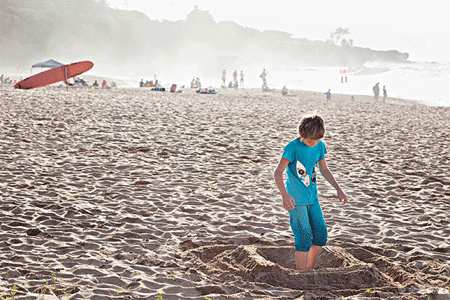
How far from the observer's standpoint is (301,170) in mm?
3797

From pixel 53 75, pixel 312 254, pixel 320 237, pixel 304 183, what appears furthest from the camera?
pixel 53 75

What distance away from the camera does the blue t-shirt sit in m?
3.77

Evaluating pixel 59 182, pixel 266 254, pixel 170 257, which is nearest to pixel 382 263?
pixel 266 254

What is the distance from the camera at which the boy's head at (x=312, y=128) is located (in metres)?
3.67

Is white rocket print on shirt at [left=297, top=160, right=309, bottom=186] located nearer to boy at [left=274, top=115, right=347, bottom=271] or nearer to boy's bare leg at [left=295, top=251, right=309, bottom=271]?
boy at [left=274, top=115, right=347, bottom=271]

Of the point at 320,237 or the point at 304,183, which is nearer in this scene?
the point at 304,183

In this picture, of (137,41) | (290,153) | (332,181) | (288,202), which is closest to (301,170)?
(290,153)

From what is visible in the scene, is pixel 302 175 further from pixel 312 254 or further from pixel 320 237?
pixel 312 254

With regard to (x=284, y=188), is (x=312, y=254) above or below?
below

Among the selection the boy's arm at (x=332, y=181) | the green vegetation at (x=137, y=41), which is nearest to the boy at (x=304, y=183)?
the boy's arm at (x=332, y=181)

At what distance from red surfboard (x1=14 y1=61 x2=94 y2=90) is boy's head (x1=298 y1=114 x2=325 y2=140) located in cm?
2526

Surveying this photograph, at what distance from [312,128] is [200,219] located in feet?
7.80

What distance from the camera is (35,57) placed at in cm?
9419

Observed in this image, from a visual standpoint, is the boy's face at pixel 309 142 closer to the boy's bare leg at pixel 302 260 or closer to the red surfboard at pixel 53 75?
the boy's bare leg at pixel 302 260
